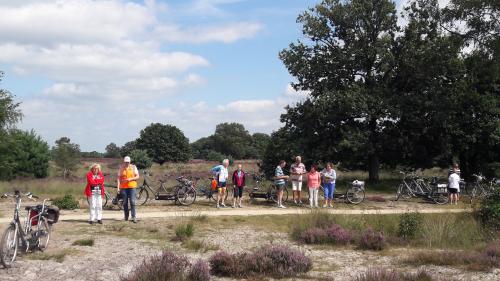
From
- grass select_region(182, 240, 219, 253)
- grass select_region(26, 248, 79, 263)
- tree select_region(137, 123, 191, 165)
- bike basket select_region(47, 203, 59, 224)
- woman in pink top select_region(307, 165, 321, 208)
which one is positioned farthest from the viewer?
tree select_region(137, 123, 191, 165)

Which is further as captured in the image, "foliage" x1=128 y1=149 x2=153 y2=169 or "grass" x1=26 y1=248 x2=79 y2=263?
"foliage" x1=128 y1=149 x2=153 y2=169

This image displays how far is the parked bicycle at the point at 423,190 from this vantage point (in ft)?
79.9

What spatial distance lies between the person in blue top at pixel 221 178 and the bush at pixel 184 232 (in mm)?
5906

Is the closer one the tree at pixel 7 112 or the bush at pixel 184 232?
the bush at pixel 184 232

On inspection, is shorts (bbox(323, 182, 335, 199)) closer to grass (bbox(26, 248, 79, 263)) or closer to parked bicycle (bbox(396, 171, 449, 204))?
parked bicycle (bbox(396, 171, 449, 204))

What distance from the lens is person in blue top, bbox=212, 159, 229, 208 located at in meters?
20.1

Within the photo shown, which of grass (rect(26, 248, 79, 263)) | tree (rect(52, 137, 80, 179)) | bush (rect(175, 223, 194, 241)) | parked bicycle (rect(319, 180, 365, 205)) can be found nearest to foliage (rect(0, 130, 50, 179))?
tree (rect(52, 137, 80, 179))

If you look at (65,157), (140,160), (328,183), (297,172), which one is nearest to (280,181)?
(297,172)

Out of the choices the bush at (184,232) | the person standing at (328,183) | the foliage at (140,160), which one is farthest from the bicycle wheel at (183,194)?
the foliage at (140,160)

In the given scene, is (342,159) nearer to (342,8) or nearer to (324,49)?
(324,49)

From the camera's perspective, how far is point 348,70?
3334 cm

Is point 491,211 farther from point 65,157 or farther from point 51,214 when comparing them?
point 65,157

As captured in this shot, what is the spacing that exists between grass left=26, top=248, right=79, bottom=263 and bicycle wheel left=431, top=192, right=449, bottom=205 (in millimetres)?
17367

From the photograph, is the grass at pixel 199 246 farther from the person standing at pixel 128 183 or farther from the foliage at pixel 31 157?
the foliage at pixel 31 157
